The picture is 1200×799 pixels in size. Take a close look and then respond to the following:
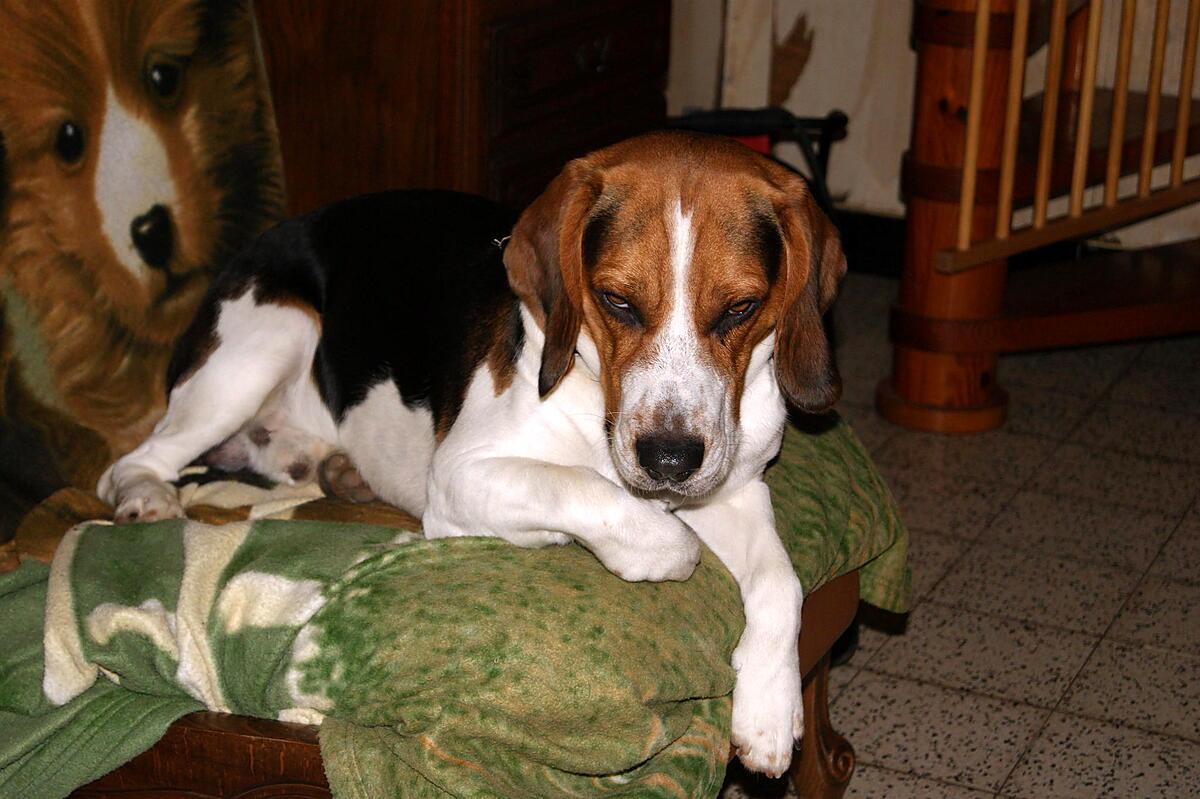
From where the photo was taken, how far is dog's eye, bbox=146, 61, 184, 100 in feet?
10.2

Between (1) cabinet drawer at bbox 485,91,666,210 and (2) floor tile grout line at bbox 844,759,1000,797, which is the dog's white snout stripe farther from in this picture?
(2) floor tile grout line at bbox 844,759,1000,797

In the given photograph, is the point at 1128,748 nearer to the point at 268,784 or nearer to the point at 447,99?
the point at 268,784

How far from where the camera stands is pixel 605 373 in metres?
2.37

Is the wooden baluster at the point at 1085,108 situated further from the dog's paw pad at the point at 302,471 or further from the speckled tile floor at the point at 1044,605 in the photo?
the dog's paw pad at the point at 302,471

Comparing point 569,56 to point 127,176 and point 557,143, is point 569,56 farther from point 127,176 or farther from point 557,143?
point 127,176

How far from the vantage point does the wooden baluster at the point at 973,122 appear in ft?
14.3

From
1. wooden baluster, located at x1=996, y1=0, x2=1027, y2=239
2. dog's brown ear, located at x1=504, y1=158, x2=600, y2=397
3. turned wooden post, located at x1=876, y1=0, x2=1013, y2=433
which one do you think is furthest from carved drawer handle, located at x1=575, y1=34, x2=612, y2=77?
dog's brown ear, located at x1=504, y1=158, x2=600, y2=397

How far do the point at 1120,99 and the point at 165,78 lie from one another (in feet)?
9.88

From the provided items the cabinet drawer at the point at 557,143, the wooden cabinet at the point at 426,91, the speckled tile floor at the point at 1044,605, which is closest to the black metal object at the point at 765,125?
the cabinet drawer at the point at 557,143

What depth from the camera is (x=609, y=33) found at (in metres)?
4.49

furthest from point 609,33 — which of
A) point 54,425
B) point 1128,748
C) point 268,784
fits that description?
point 268,784

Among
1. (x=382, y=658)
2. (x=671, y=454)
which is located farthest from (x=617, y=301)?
(x=382, y=658)

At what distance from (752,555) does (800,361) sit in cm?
→ 36

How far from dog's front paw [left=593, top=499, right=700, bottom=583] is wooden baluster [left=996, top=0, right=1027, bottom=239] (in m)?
2.69
